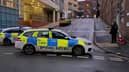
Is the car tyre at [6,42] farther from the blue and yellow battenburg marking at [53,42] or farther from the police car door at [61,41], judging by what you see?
the police car door at [61,41]

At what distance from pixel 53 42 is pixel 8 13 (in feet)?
84.1

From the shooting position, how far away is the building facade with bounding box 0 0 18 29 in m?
39.4

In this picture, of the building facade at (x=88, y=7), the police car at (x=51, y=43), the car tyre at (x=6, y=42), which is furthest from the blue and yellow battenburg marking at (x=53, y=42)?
the building facade at (x=88, y=7)

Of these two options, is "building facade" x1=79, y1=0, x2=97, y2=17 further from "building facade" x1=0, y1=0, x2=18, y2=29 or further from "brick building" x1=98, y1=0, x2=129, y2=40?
"brick building" x1=98, y1=0, x2=129, y2=40

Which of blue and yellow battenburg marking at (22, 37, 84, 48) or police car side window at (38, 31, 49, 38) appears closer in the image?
blue and yellow battenburg marking at (22, 37, 84, 48)

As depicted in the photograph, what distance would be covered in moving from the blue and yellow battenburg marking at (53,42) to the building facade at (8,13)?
22185 millimetres

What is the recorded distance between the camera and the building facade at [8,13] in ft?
129

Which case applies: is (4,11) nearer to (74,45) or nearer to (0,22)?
(0,22)

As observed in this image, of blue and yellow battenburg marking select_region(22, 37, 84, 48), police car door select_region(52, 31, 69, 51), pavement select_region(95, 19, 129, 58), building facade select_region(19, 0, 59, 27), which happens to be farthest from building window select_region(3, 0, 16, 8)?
police car door select_region(52, 31, 69, 51)

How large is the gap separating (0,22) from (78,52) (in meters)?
23.2

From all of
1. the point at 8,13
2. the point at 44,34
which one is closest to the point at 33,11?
the point at 8,13

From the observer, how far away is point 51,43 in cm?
1730

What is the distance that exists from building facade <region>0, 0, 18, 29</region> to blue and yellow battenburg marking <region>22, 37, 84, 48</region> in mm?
22185

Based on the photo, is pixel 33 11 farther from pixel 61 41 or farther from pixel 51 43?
pixel 61 41
